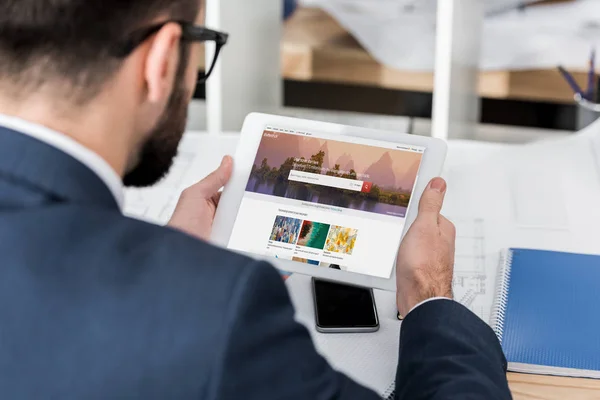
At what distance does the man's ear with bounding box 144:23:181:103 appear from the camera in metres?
0.72

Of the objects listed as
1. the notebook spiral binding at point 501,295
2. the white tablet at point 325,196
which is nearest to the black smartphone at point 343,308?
the white tablet at point 325,196

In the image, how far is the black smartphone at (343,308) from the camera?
103cm

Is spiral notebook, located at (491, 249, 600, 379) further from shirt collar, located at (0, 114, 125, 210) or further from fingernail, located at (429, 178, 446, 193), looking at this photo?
shirt collar, located at (0, 114, 125, 210)

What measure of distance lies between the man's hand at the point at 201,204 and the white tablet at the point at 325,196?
0.05 ft

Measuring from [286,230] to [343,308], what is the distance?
118 millimetres

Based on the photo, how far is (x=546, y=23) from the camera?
78.1 inches

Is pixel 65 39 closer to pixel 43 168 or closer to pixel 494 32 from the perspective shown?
pixel 43 168

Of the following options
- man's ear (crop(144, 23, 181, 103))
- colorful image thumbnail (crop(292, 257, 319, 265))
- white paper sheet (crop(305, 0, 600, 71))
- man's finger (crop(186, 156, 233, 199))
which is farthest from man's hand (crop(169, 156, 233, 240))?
white paper sheet (crop(305, 0, 600, 71))

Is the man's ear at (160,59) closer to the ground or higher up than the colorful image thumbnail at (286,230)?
→ higher up

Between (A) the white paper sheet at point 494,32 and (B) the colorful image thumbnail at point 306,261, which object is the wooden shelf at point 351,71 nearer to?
(A) the white paper sheet at point 494,32

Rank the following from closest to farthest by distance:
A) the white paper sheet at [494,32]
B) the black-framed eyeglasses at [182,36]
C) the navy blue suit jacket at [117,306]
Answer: the navy blue suit jacket at [117,306] → the black-framed eyeglasses at [182,36] → the white paper sheet at [494,32]

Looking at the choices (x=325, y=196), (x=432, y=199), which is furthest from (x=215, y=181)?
(x=432, y=199)

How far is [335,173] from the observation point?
3.56 ft

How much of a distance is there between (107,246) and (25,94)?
152 millimetres
